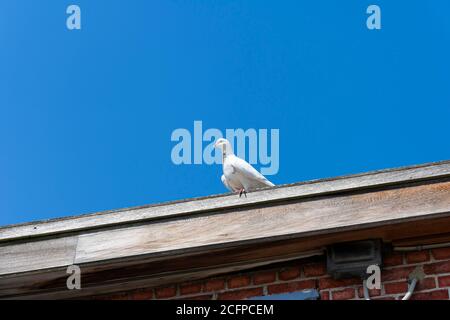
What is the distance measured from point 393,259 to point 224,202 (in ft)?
2.91

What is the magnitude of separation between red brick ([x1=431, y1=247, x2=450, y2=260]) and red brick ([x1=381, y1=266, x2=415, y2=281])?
0.13m

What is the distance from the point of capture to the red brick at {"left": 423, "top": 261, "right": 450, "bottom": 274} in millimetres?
4901

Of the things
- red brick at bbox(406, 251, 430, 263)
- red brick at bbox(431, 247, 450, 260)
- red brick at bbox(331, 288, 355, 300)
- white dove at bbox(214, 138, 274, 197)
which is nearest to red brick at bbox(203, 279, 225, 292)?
red brick at bbox(331, 288, 355, 300)

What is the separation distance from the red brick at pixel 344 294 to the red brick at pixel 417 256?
1.04 feet

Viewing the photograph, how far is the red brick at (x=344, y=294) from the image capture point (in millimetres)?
4953

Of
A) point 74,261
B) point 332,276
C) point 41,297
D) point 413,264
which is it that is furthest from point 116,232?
point 413,264

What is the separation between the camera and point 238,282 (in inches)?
204

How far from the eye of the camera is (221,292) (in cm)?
520

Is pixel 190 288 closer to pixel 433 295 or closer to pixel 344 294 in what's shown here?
pixel 344 294

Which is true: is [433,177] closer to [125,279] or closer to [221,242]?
[221,242]

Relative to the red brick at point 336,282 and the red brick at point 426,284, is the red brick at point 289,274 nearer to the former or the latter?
the red brick at point 336,282

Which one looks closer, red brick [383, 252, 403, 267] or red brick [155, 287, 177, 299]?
red brick [383, 252, 403, 267]

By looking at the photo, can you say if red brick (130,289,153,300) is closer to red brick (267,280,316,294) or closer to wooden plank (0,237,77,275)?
wooden plank (0,237,77,275)

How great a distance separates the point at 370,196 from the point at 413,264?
0.40 meters
